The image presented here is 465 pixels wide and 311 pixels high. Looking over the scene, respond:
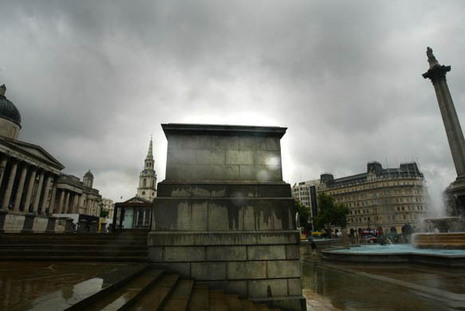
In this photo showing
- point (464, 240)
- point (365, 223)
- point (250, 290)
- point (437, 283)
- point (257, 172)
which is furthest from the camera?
point (365, 223)

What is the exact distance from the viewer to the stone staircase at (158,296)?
4344mm

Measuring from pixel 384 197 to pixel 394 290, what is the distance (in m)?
99.9

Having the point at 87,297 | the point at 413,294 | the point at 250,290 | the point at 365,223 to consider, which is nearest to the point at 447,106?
the point at 413,294

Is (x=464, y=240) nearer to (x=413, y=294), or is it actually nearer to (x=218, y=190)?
(x=413, y=294)

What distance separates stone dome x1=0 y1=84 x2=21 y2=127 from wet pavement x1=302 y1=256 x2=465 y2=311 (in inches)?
2823

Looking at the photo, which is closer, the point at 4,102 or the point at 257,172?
the point at 257,172

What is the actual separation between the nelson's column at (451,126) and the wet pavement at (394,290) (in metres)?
18.4

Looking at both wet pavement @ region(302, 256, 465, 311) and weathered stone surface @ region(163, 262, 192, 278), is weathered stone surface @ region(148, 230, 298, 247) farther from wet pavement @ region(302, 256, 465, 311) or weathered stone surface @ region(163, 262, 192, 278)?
wet pavement @ region(302, 256, 465, 311)

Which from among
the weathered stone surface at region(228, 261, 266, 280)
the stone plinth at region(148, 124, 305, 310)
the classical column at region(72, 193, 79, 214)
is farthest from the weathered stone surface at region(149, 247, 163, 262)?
the classical column at region(72, 193, 79, 214)

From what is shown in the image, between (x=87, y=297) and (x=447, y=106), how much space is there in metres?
39.9

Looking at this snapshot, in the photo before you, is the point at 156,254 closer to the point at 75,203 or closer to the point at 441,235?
the point at 441,235

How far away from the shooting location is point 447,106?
1177 inches

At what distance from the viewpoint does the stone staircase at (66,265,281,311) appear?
171 inches

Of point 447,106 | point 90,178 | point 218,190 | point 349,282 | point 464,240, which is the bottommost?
point 349,282
